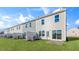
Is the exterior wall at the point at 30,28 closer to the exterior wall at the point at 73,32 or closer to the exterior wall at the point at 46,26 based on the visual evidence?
the exterior wall at the point at 46,26

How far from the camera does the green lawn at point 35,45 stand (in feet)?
16.4

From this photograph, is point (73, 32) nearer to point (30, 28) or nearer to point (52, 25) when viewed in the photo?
point (52, 25)

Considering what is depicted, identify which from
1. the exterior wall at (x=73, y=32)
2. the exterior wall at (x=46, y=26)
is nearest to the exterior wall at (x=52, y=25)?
the exterior wall at (x=46, y=26)

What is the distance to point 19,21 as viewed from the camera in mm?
5066

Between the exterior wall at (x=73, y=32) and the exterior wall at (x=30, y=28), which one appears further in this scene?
the exterior wall at (x=30, y=28)

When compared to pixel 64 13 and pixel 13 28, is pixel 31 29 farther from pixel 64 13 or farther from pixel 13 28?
pixel 64 13

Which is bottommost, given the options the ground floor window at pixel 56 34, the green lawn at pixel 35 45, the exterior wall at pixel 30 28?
the green lawn at pixel 35 45

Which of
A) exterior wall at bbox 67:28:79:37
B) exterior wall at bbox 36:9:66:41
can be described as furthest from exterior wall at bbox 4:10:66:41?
exterior wall at bbox 67:28:79:37

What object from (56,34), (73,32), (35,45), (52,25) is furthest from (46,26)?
(73,32)

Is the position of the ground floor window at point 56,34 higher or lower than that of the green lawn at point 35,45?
higher

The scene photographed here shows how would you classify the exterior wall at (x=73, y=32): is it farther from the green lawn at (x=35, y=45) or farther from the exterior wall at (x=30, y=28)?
the exterior wall at (x=30, y=28)

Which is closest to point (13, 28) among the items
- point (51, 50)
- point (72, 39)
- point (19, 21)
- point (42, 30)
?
point (19, 21)

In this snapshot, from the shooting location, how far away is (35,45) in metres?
5.07

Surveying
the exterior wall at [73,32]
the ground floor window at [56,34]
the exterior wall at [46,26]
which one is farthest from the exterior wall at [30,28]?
the exterior wall at [73,32]
